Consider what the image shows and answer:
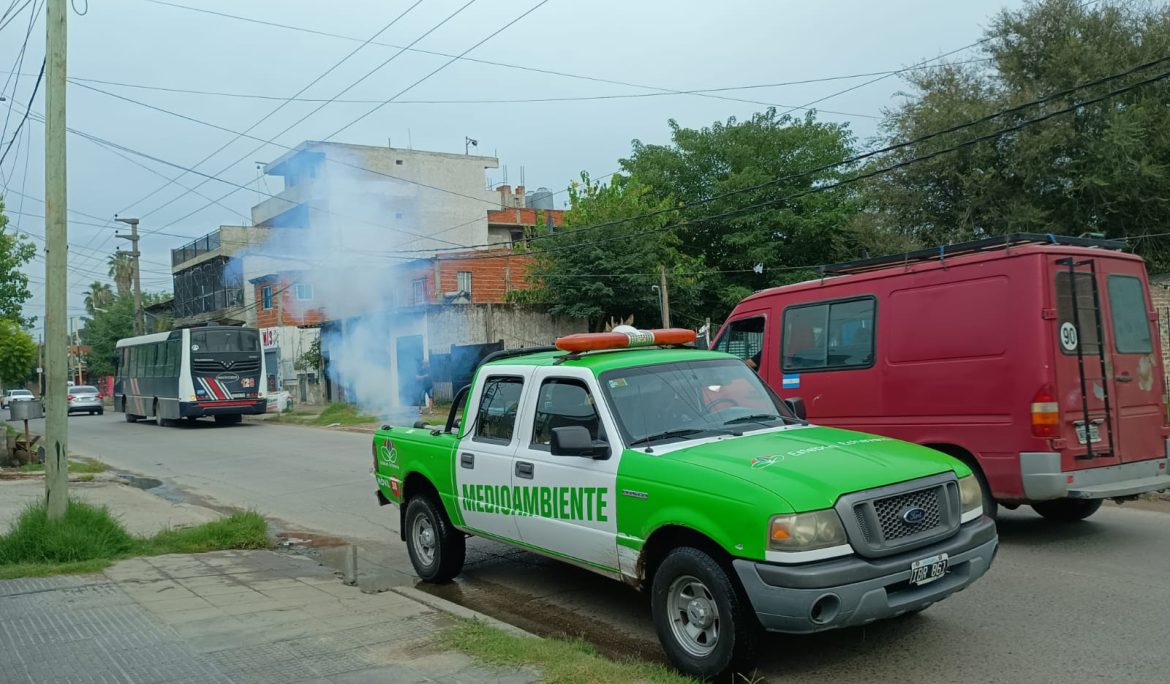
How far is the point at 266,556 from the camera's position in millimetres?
8297

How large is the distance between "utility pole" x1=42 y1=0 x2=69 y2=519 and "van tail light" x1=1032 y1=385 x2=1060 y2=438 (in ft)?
27.2

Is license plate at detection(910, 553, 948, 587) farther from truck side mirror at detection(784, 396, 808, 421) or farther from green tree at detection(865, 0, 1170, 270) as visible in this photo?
green tree at detection(865, 0, 1170, 270)

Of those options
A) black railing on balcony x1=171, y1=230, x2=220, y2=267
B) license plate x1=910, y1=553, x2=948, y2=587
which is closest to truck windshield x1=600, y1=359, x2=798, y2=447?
license plate x1=910, y1=553, x2=948, y2=587

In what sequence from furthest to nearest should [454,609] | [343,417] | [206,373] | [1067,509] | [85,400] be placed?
[85,400]
[343,417]
[206,373]
[1067,509]
[454,609]

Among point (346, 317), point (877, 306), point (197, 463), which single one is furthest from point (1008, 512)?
point (346, 317)

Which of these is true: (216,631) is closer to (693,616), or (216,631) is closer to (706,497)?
(693,616)

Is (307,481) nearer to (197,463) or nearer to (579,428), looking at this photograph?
(197,463)

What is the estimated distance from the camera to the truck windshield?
17.7 feet

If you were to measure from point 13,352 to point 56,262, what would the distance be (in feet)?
77.8

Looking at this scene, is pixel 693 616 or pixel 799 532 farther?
pixel 693 616

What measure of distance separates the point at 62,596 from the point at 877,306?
23.8 feet

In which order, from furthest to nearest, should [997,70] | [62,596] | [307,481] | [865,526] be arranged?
1. [997,70]
2. [307,481]
3. [62,596]
4. [865,526]

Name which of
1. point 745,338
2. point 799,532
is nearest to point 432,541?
point 799,532

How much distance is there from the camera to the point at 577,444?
Answer: 516 centimetres
